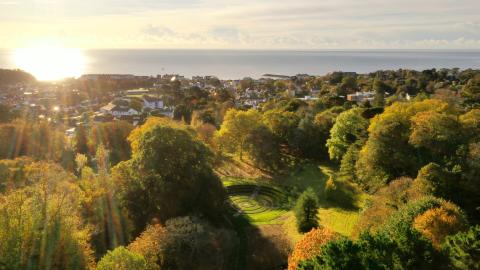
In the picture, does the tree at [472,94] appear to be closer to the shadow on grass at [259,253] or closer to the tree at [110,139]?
the shadow on grass at [259,253]

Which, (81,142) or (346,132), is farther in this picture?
(81,142)

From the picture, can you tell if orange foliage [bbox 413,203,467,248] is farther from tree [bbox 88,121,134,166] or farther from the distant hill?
the distant hill

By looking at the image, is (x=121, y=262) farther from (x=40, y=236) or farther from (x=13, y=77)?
(x=13, y=77)

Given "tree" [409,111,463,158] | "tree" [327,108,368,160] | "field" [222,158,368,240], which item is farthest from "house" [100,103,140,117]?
"tree" [409,111,463,158]

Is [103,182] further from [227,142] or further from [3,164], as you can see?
[227,142]

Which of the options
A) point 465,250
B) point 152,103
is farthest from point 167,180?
point 152,103

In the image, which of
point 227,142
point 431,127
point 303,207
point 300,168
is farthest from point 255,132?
point 431,127
